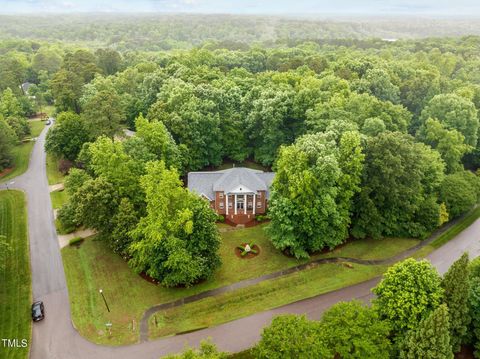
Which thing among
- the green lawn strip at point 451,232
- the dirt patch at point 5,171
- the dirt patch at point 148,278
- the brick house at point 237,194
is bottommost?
the green lawn strip at point 451,232

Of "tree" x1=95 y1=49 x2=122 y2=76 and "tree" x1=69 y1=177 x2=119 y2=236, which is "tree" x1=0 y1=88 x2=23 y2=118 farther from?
"tree" x1=69 y1=177 x2=119 y2=236

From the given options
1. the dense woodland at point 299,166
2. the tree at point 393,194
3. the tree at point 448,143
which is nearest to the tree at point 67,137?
the dense woodland at point 299,166

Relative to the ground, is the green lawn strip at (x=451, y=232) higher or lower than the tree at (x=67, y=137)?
lower

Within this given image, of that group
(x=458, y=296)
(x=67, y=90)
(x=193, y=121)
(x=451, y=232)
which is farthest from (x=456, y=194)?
(x=67, y=90)

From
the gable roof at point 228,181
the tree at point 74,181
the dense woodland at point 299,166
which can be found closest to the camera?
the dense woodland at point 299,166

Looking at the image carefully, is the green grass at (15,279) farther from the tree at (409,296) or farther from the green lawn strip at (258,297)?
the tree at (409,296)

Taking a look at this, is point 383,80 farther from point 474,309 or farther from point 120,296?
point 120,296
